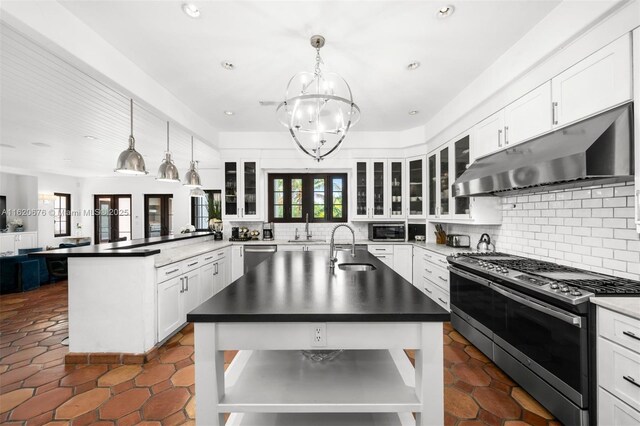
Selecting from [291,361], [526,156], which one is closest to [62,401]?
[291,361]

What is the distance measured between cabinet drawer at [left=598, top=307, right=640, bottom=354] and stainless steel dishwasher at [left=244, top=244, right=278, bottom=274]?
414 centimetres

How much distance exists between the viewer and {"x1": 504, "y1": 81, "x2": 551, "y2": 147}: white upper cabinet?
2240 mm

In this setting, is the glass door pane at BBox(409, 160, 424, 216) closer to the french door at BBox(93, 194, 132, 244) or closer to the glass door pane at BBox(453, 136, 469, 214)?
the glass door pane at BBox(453, 136, 469, 214)

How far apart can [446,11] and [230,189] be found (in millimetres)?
4354

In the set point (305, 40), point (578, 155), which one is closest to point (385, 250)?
point (578, 155)

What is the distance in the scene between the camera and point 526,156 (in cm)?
227

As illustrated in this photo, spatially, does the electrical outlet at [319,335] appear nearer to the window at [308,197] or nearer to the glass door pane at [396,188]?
the glass door pane at [396,188]

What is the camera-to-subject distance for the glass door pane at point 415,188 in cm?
488

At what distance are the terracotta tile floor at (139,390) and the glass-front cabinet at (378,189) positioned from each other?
8.18 ft

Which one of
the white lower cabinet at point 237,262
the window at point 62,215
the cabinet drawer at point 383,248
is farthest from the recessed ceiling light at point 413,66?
the window at point 62,215

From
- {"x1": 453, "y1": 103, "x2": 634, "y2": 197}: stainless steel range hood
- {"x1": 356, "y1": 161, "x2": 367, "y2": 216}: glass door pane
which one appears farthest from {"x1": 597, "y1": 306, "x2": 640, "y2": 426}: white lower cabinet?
{"x1": 356, "y1": 161, "x2": 367, "y2": 216}: glass door pane

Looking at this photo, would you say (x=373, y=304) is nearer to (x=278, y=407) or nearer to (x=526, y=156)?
(x=278, y=407)

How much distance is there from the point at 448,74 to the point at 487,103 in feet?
1.80

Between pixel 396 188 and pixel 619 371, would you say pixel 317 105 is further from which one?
pixel 396 188
